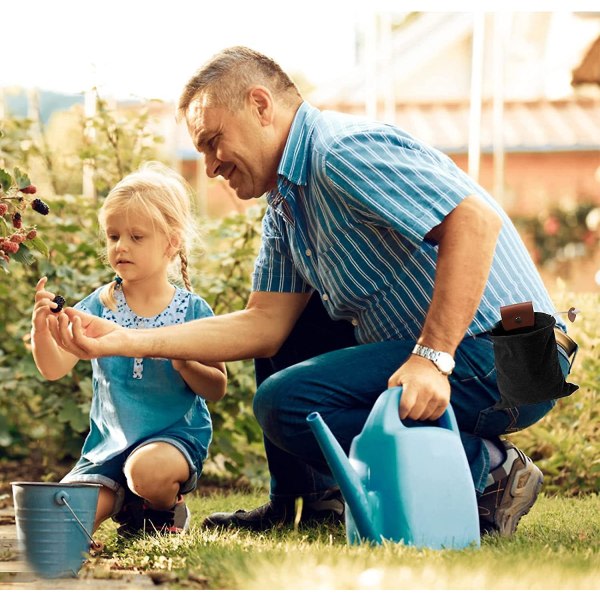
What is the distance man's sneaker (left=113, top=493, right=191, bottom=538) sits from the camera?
272 centimetres

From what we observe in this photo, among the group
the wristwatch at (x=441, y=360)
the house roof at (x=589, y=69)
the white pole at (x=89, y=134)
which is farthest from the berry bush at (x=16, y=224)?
the house roof at (x=589, y=69)

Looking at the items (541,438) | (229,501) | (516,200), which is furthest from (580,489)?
(516,200)

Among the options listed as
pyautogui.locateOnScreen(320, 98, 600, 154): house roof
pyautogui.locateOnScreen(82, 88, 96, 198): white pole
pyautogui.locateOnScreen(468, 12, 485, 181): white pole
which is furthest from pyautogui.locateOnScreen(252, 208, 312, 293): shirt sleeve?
pyautogui.locateOnScreen(320, 98, 600, 154): house roof

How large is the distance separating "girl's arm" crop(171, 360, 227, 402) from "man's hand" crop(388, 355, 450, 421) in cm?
74

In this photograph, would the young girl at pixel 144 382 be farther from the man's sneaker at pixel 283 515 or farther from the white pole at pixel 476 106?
the white pole at pixel 476 106

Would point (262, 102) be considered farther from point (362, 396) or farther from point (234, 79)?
point (362, 396)

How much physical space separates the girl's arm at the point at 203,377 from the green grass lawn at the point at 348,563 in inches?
17.0

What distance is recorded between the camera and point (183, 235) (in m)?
2.98

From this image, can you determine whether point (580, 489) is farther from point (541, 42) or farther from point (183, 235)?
point (541, 42)

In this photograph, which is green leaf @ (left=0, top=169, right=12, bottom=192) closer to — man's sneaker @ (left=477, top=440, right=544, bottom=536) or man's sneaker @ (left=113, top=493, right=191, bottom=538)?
man's sneaker @ (left=113, top=493, right=191, bottom=538)

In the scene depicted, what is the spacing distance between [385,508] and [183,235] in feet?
3.82

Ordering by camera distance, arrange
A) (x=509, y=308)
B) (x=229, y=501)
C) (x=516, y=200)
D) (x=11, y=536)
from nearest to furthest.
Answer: (x=509, y=308)
(x=11, y=536)
(x=229, y=501)
(x=516, y=200)

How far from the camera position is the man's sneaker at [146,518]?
272 cm

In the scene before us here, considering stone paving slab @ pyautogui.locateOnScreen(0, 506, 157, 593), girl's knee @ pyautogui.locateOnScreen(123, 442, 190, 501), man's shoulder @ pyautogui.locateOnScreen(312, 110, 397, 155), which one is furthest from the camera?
girl's knee @ pyautogui.locateOnScreen(123, 442, 190, 501)
